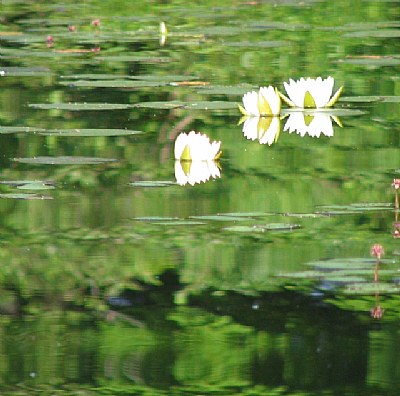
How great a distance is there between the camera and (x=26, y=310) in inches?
94.0

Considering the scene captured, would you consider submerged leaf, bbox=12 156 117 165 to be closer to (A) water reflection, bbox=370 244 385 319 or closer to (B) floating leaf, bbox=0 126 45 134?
(B) floating leaf, bbox=0 126 45 134

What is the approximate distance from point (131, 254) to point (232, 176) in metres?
0.83

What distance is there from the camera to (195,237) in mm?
2840

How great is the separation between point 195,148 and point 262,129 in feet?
1.91

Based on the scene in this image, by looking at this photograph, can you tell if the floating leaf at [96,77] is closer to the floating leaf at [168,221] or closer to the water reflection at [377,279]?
the floating leaf at [168,221]

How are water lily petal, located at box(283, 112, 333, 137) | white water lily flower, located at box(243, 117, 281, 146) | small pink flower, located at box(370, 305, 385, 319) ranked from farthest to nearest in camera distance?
water lily petal, located at box(283, 112, 333, 137) < white water lily flower, located at box(243, 117, 281, 146) < small pink flower, located at box(370, 305, 385, 319)

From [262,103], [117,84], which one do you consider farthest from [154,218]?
[117,84]

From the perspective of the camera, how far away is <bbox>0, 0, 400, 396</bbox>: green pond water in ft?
6.87

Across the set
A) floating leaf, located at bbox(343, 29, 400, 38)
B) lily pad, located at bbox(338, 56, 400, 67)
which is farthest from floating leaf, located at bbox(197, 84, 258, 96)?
floating leaf, located at bbox(343, 29, 400, 38)

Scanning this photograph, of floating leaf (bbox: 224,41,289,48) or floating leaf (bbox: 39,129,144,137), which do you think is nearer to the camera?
floating leaf (bbox: 39,129,144,137)

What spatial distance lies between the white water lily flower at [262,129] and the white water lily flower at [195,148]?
306 millimetres

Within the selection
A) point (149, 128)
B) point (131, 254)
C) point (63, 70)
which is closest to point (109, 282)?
point (131, 254)

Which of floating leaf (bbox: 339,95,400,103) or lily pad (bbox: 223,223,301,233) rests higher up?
floating leaf (bbox: 339,95,400,103)

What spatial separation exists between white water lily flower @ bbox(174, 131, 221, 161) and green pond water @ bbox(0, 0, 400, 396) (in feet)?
0.14
